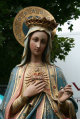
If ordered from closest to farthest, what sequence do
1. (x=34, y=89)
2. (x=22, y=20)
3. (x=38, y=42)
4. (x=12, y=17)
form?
(x=34, y=89), (x=38, y=42), (x=22, y=20), (x=12, y=17)

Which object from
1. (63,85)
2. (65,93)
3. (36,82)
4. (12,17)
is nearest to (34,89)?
(36,82)

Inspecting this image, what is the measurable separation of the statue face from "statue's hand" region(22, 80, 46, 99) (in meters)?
0.53

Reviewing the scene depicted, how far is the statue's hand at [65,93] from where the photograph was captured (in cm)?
579

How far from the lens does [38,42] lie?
6238 millimetres

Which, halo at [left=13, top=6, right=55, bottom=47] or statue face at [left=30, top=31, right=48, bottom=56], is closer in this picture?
statue face at [left=30, top=31, right=48, bottom=56]

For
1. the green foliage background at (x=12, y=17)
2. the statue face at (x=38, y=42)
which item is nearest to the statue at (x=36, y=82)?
the statue face at (x=38, y=42)

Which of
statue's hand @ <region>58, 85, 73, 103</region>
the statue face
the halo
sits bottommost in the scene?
statue's hand @ <region>58, 85, 73, 103</region>

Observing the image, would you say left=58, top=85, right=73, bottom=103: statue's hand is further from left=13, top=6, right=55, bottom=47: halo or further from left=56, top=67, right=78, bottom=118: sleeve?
left=13, top=6, right=55, bottom=47: halo

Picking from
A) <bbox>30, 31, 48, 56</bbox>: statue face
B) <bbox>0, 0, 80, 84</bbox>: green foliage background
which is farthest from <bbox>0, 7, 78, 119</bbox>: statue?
<bbox>0, 0, 80, 84</bbox>: green foliage background

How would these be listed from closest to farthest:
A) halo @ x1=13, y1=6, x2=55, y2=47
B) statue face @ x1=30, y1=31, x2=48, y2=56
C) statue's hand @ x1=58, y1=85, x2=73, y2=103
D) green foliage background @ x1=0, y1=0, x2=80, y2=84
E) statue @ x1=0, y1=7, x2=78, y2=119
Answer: statue's hand @ x1=58, y1=85, x2=73, y2=103
statue @ x1=0, y1=7, x2=78, y2=119
statue face @ x1=30, y1=31, x2=48, y2=56
halo @ x1=13, y1=6, x2=55, y2=47
green foliage background @ x1=0, y1=0, x2=80, y2=84

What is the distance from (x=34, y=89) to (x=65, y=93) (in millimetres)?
452

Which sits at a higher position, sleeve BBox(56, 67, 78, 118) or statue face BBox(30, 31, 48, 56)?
statue face BBox(30, 31, 48, 56)

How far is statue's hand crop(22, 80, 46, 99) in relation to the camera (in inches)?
233

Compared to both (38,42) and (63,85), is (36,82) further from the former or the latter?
(38,42)
